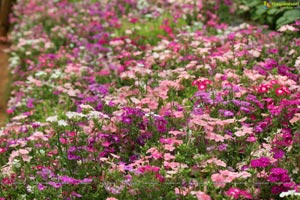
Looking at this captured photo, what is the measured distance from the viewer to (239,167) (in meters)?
4.66

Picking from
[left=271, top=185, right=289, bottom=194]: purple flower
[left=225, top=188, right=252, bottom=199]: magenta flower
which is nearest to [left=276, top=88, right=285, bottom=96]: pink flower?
[left=271, top=185, right=289, bottom=194]: purple flower

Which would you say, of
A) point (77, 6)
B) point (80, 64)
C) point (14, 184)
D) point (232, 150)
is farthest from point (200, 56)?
point (77, 6)

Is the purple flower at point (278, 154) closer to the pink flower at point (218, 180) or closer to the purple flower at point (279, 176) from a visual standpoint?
the purple flower at point (279, 176)

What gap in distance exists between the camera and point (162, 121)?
5383 millimetres

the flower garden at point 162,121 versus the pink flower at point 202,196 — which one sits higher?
the pink flower at point 202,196

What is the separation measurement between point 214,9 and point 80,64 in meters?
3.21

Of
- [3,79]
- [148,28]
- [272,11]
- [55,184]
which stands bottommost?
[3,79]

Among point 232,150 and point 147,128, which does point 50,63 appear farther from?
point 232,150

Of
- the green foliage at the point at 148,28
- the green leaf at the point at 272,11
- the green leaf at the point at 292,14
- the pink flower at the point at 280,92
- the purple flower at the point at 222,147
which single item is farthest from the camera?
the green foliage at the point at 148,28

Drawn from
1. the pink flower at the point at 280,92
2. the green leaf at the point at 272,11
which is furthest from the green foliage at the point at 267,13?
the pink flower at the point at 280,92

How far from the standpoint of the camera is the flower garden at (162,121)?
435cm

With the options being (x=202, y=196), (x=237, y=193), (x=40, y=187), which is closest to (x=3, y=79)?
(x=40, y=187)

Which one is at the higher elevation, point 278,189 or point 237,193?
point 237,193

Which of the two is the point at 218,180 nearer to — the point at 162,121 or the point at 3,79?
the point at 162,121
